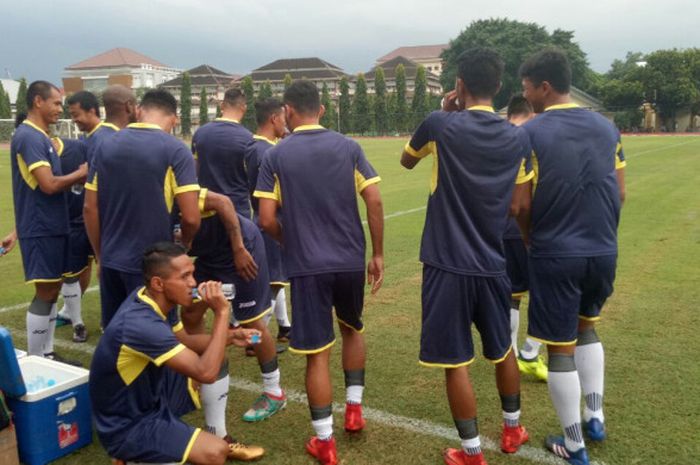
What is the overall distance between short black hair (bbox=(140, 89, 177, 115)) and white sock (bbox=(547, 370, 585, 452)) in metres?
2.91

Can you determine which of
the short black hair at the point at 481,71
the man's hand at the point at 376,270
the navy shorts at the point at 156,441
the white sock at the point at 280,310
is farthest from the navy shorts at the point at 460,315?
the white sock at the point at 280,310

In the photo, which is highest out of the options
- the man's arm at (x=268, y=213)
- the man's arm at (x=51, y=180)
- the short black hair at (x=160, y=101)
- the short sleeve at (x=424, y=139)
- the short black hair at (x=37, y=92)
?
the short black hair at (x=37, y=92)

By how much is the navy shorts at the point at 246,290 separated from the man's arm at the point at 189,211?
0.55 metres

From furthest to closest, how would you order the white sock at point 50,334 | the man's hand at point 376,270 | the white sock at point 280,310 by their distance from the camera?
the white sock at point 280,310, the white sock at point 50,334, the man's hand at point 376,270

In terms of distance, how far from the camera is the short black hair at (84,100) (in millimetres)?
5320

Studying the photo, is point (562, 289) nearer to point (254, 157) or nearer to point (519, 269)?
point (519, 269)

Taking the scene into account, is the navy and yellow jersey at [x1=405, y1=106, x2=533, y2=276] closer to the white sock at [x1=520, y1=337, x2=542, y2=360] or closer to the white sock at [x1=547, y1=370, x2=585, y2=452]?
the white sock at [x1=547, y1=370, x2=585, y2=452]

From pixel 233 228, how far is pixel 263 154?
1044mm

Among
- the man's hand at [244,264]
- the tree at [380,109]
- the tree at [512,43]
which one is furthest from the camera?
the tree at [380,109]

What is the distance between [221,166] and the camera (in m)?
4.95

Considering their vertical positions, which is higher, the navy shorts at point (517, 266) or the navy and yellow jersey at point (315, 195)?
the navy and yellow jersey at point (315, 195)

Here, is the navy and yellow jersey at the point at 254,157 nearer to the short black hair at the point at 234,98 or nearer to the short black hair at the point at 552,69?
the short black hair at the point at 234,98

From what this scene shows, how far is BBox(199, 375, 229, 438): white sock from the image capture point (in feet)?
11.7

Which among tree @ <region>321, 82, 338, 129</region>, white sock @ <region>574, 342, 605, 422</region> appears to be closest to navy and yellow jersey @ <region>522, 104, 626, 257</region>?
white sock @ <region>574, 342, 605, 422</region>
